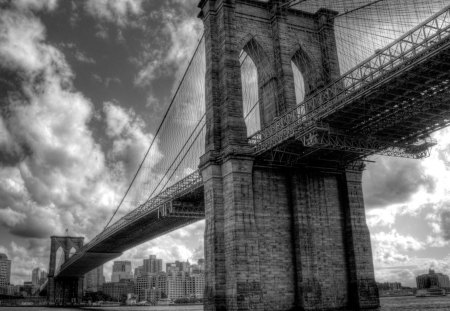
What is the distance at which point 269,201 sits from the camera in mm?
35062

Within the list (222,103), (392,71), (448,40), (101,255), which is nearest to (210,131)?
(222,103)

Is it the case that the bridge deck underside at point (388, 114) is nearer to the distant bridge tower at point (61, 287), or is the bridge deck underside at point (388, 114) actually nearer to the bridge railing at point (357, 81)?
the bridge railing at point (357, 81)

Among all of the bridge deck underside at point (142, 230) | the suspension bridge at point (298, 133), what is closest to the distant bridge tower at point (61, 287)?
the bridge deck underside at point (142, 230)

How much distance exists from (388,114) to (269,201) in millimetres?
10340

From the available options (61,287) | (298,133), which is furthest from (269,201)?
(61,287)

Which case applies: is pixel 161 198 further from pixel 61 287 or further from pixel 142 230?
pixel 61 287

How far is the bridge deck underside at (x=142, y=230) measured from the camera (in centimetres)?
4872

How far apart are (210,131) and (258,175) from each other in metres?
4.88

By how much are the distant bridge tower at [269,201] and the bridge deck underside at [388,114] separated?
2.50 m

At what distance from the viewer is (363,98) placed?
87.6ft

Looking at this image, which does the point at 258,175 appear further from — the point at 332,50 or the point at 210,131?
the point at 332,50

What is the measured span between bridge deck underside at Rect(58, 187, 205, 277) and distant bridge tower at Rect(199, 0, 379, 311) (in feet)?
26.1

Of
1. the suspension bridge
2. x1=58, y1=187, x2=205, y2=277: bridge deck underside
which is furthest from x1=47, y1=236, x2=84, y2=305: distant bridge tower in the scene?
the suspension bridge

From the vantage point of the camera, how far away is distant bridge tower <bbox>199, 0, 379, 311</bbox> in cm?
3297
